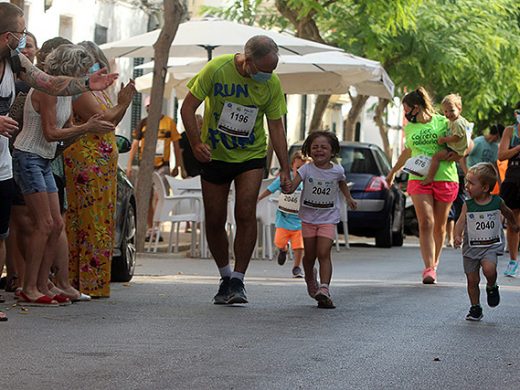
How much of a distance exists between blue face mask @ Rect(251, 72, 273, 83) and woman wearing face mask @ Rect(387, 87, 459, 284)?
3.98 meters

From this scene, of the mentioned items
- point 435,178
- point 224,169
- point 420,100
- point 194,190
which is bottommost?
point 194,190

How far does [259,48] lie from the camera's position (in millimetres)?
11812

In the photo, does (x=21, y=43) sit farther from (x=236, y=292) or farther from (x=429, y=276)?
(x=429, y=276)

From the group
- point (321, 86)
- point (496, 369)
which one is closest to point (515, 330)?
point (496, 369)

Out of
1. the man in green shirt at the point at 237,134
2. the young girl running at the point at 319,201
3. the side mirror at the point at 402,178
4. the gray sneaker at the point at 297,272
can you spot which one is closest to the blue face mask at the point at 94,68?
the man in green shirt at the point at 237,134

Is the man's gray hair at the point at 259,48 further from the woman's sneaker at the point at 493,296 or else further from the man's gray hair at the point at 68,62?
the woman's sneaker at the point at 493,296

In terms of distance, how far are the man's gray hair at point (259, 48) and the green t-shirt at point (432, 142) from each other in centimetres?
424

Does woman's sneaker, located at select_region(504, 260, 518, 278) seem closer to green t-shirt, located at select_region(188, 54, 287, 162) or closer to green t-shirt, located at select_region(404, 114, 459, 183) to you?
green t-shirt, located at select_region(404, 114, 459, 183)

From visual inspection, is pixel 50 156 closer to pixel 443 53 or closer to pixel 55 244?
pixel 55 244

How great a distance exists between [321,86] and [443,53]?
25.4 ft

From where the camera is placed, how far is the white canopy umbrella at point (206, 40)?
71.2 feet

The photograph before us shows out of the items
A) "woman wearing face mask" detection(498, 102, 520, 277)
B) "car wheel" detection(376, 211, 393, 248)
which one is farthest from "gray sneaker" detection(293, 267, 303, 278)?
"car wheel" detection(376, 211, 393, 248)

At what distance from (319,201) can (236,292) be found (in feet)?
3.61

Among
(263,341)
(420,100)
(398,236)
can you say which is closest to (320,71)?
(398,236)
